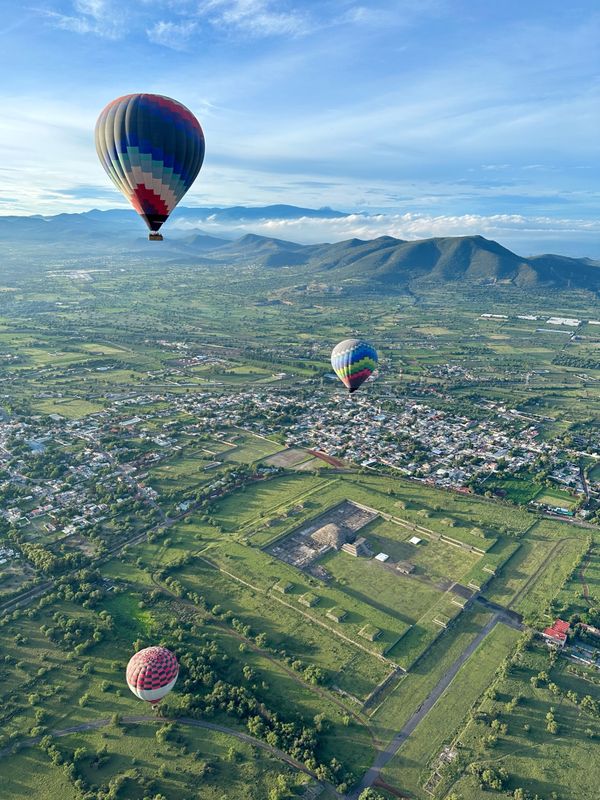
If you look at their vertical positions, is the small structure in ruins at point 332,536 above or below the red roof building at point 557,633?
above

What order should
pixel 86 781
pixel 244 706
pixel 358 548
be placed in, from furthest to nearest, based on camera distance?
pixel 358 548 < pixel 244 706 < pixel 86 781

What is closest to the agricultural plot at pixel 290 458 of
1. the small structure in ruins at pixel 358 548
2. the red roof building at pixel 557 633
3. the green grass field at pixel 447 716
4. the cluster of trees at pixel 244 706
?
the small structure in ruins at pixel 358 548

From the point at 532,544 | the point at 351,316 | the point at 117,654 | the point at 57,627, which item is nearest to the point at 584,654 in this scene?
the point at 532,544

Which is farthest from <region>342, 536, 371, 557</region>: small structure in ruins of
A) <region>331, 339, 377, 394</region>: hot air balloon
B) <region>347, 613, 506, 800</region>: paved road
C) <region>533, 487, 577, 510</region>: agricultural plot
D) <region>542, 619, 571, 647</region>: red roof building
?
<region>533, 487, 577, 510</region>: agricultural plot

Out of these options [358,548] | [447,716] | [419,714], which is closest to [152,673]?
[419,714]

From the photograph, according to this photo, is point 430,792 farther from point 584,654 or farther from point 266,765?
point 584,654

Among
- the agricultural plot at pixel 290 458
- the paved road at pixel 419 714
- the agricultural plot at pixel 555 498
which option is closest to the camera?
the paved road at pixel 419 714

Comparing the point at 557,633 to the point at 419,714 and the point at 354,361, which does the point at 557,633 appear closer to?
the point at 419,714

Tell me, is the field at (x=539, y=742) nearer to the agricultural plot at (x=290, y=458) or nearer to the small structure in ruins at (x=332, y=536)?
the small structure in ruins at (x=332, y=536)
